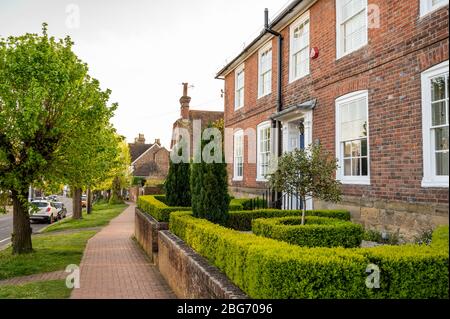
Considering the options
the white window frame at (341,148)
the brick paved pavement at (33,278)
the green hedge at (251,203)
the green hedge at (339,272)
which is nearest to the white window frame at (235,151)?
the green hedge at (251,203)

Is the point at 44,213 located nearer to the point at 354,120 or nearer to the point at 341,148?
the point at 341,148

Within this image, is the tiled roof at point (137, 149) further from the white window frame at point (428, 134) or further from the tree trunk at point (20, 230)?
the white window frame at point (428, 134)

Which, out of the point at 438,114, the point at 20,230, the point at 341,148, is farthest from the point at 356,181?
the point at 20,230

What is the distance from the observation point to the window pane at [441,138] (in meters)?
7.34

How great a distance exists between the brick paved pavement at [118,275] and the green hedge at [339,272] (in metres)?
4.02

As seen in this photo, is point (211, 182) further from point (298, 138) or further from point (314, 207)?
point (298, 138)

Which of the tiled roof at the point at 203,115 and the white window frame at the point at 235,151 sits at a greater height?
the tiled roof at the point at 203,115

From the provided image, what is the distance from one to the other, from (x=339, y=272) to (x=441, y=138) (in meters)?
4.60

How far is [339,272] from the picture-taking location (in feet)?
13.8

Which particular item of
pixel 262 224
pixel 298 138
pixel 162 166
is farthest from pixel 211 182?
pixel 162 166

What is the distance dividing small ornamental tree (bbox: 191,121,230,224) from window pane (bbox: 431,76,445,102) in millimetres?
4595

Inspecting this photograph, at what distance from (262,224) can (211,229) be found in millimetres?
1148

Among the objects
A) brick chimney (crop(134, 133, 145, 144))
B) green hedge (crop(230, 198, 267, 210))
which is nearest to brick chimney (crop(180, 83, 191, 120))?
green hedge (crop(230, 198, 267, 210))

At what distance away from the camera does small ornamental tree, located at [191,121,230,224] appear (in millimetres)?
9711
